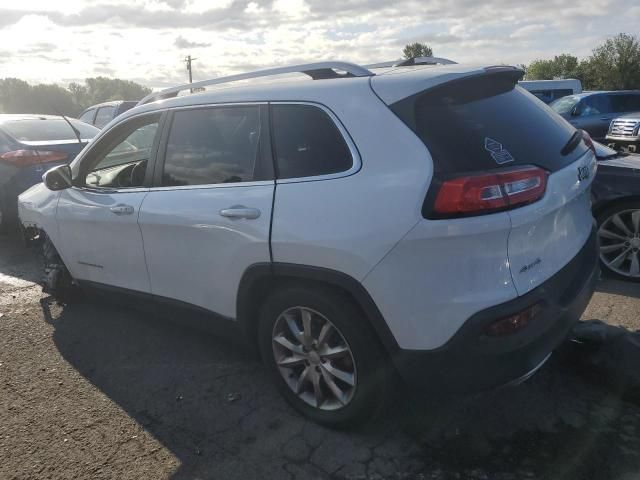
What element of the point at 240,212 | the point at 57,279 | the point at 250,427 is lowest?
the point at 250,427

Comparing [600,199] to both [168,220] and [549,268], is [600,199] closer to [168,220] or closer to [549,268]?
[549,268]

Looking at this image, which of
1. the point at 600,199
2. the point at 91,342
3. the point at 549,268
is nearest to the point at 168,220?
the point at 91,342

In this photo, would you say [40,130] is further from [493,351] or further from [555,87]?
[555,87]

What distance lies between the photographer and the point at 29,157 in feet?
21.7

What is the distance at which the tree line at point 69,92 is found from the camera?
6688 cm

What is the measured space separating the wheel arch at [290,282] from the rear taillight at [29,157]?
15.7ft

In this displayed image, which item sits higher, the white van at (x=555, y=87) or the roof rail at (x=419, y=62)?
the roof rail at (x=419, y=62)

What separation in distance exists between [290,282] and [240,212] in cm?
45

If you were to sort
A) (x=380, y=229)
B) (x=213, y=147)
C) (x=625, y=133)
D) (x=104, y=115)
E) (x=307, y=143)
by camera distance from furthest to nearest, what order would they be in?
(x=104, y=115), (x=625, y=133), (x=213, y=147), (x=307, y=143), (x=380, y=229)

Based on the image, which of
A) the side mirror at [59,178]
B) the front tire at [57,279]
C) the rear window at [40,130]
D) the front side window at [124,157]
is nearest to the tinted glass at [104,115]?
the rear window at [40,130]

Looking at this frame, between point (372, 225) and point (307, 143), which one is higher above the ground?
point (307, 143)

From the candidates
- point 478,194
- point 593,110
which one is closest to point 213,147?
point 478,194

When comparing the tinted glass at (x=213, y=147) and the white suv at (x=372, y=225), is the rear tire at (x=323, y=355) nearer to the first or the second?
the white suv at (x=372, y=225)

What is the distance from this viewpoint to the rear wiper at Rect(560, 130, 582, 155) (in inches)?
111
